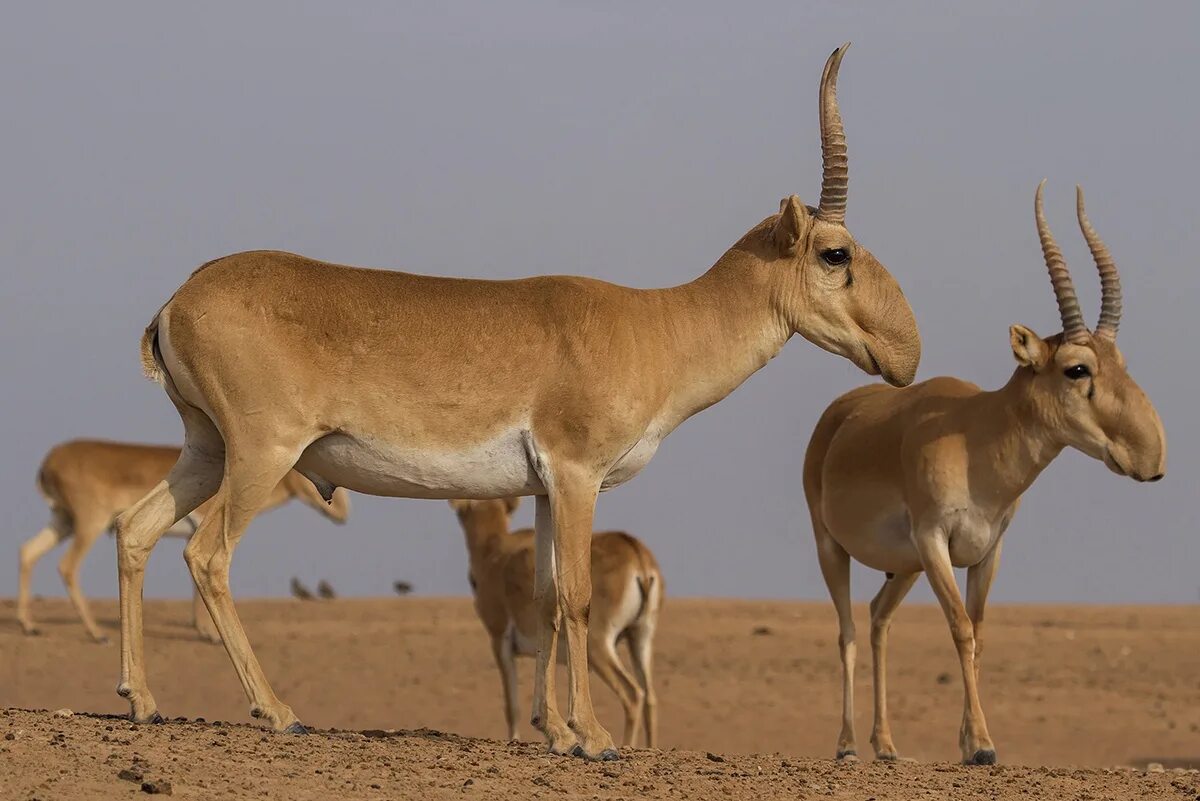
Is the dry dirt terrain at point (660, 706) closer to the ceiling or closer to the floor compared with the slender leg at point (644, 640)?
closer to the floor

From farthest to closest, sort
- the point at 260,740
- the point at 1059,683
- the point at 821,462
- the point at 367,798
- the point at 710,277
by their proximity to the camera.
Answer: the point at 1059,683 → the point at 821,462 → the point at 710,277 → the point at 260,740 → the point at 367,798

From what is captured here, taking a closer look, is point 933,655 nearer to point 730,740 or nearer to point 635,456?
point 730,740

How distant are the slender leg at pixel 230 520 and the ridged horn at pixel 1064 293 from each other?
5.26 metres

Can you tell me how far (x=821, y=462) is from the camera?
12.5 m

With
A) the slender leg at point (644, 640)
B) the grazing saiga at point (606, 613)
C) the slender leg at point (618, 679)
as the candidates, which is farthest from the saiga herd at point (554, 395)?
the slender leg at point (644, 640)

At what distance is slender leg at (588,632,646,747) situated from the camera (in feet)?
47.9

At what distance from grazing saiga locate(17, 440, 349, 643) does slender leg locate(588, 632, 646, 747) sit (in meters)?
8.31

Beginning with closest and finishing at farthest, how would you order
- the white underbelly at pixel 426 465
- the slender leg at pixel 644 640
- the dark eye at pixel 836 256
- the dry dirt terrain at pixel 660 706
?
the dry dirt terrain at pixel 660 706
the white underbelly at pixel 426 465
the dark eye at pixel 836 256
the slender leg at pixel 644 640

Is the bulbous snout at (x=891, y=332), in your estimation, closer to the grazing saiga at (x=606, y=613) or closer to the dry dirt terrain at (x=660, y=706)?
the dry dirt terrain at (x=660, y=706)

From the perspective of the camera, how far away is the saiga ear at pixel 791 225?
8977mm

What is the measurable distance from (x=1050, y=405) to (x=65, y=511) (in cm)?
1556

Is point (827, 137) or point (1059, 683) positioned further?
point (1059, 683)

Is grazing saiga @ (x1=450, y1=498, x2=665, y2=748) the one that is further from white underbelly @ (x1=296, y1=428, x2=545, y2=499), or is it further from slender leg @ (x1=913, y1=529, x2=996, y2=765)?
white underbelly @ (x1=296, y1=428, x2=545, y2=499)

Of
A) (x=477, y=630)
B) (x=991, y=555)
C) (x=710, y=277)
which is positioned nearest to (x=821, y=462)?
(x=991, y=555)
